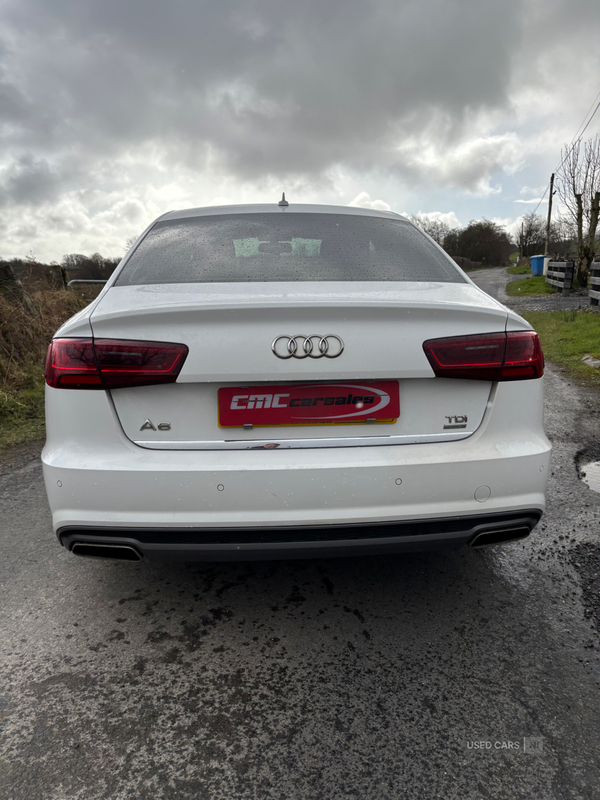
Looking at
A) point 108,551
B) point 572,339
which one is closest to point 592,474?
point 108,551

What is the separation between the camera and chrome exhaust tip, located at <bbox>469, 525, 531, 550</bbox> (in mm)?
1988

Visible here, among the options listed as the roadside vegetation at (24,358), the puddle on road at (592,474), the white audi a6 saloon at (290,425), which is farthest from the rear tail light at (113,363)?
the roadside vegetation at (24,358)

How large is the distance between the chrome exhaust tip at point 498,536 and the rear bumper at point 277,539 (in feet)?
0.09

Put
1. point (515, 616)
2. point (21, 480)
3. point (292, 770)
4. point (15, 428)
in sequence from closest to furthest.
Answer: point (292, 770) → point (515, 616) → point (21, 480) → point (15, 428)

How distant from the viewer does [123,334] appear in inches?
72.2

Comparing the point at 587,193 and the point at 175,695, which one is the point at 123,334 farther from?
the point at 587,193

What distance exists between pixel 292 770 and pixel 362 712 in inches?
11.7

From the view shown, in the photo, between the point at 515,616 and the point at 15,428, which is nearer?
the point at 515,616

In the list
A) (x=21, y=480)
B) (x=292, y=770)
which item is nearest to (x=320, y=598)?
(x=292, y=770)

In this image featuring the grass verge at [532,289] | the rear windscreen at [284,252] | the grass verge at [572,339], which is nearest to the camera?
the rear windscreen at [284,252]

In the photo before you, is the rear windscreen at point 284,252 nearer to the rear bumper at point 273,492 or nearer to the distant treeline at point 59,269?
the rear bumper at point 273,492

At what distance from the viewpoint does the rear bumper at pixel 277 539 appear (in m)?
1.85

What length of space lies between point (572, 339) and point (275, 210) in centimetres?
794

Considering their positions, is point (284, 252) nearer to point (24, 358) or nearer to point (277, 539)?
point (277, 539)
